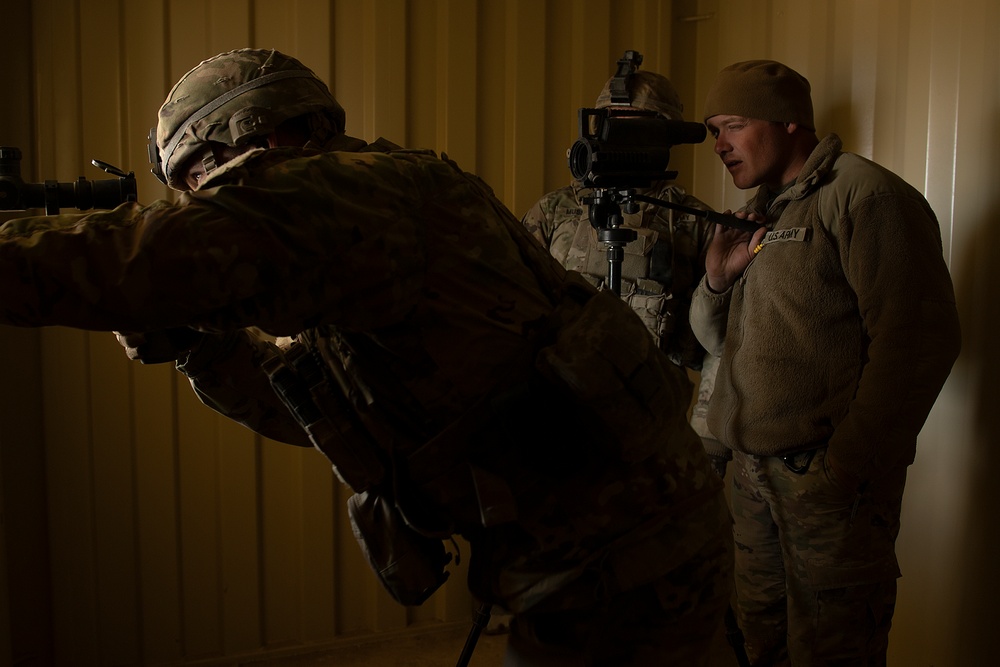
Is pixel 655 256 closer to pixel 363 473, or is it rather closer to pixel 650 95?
pixel 650 95

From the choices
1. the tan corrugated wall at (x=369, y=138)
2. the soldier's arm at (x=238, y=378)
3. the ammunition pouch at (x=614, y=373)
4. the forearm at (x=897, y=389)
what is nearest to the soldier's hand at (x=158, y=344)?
the soldier's arm at (x=238, y=378)

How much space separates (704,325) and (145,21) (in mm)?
1967

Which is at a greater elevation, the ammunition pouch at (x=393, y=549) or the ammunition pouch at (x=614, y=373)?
the ammunition pouch at (x=614, y=373)

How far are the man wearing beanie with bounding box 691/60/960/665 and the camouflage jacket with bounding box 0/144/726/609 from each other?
2.21 ft

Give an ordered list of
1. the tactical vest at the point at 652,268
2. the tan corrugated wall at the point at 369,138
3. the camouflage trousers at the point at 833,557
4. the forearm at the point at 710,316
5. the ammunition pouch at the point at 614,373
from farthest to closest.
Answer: the tactical vest at the point at 652,268
the forearm at the point at 710,316
the tan corrugated wall at the point at 369,138
the camouflage trousers at the point at 833,557
the ammunition pouch at the point at 614,373

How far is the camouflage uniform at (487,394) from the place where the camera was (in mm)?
997

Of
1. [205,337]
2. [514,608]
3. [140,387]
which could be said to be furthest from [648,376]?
[140,387]

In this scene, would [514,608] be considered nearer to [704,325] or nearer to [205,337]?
[205,337]

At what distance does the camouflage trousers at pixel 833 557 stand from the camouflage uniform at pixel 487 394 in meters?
0.68

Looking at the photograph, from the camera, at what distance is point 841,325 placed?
6.42 ft

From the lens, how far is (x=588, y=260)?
8.58 feet

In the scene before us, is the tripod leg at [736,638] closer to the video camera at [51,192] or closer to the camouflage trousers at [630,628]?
the camouflage trousers at [630,628]

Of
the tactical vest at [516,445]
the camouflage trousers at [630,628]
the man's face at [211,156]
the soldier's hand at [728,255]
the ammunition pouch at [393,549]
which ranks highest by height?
the man's face at [211,156]

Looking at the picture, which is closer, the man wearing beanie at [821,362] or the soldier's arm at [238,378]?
the soldier's arm at [238,378]
